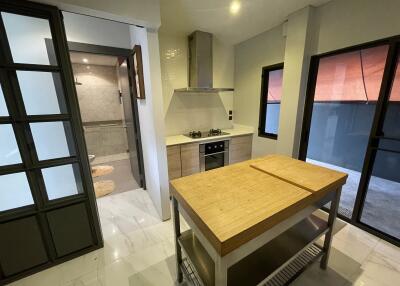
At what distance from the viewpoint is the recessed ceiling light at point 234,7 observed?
193 centimetres

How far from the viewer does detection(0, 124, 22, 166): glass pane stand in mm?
1296

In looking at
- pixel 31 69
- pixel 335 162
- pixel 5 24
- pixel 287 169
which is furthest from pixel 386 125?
pixel 5 24

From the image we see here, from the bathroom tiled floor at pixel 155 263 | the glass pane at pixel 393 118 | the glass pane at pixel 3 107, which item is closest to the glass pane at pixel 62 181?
the glass pane at pixel 3 107

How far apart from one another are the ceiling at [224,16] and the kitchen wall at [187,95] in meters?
0.28

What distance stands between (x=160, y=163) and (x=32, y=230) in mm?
1228

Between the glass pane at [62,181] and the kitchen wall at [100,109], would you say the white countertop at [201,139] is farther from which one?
the kitchen wall at [100,109]

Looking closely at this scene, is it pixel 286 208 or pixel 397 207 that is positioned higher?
pixel 286 208

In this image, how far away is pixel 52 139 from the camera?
1.48 metres

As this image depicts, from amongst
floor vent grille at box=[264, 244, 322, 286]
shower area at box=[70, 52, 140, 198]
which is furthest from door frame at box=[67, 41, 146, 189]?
floor vent grille at box=[264, 244, 322, 286]

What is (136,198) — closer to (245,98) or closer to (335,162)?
(245,98)

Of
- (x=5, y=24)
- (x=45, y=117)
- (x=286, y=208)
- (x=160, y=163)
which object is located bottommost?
(x=160, y=163)

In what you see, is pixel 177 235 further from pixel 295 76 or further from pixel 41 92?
pixel 295 76

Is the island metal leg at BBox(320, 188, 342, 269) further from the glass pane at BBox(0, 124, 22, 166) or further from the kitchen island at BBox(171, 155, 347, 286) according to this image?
the glass pane at BBox(0, 124, 22, 166)

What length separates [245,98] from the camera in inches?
130
